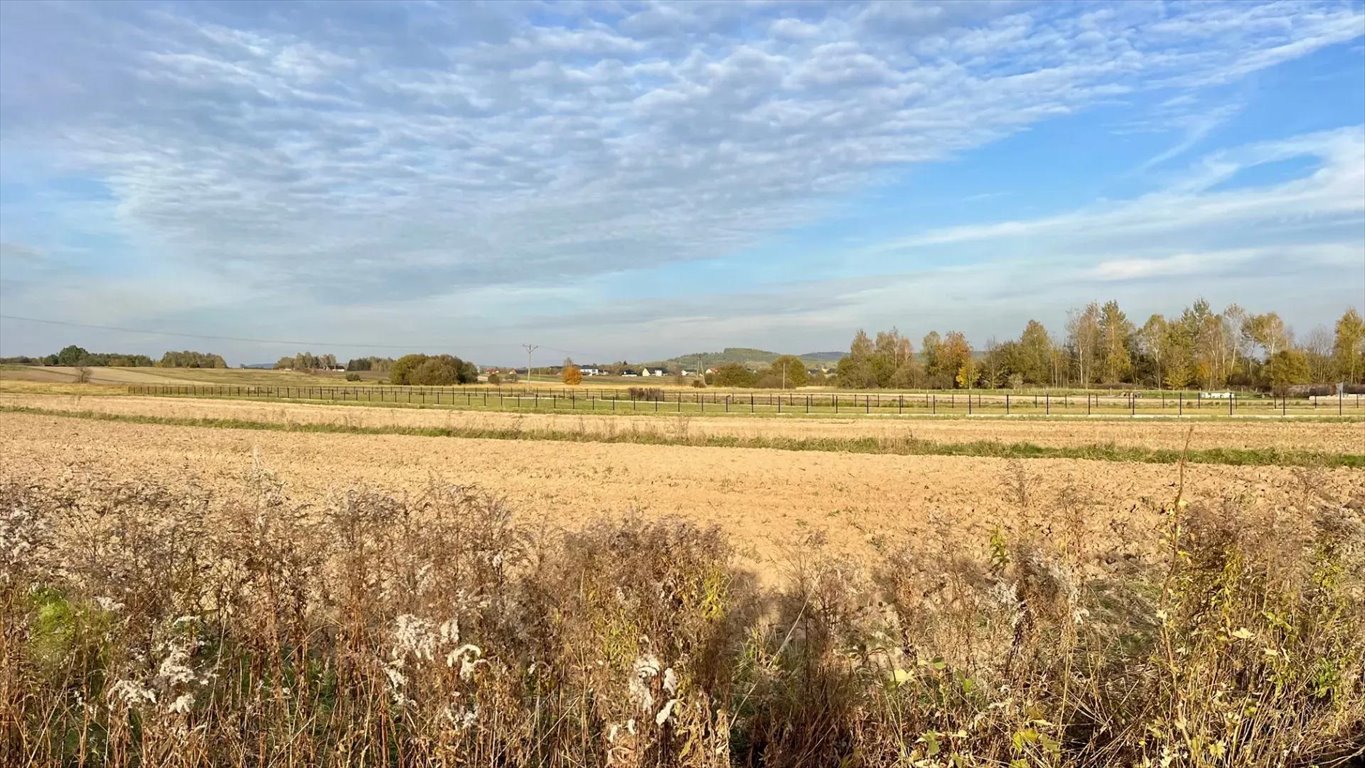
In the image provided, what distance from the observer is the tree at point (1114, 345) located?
10131cm

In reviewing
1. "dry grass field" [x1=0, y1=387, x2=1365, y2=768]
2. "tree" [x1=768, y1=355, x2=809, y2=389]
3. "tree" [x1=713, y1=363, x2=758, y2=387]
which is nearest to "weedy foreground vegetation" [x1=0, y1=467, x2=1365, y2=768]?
"dry grass field" [x1=0, y1=387, x2=1365, y2=768]

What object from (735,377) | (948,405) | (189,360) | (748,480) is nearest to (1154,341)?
(948,405)

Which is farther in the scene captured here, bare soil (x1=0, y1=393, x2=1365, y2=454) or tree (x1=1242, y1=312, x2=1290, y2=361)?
tree (x1=1242, y1=312, x2=1290, y2=361)

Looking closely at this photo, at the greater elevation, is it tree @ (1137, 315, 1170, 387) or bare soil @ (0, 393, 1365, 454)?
tree @ (1137, 315, 1170, 387)

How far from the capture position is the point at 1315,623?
225 inches

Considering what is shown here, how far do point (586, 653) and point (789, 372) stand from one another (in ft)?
411

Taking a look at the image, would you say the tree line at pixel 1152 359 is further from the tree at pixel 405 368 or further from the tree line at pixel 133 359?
the tree line at pixel 133 359

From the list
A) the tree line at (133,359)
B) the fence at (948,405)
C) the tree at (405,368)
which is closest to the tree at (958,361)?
the fence at (948,405)

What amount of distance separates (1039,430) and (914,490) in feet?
70.5


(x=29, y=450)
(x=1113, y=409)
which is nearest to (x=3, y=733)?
(x=29, y=450)

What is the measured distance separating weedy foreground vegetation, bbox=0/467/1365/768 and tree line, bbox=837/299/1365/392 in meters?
97.5

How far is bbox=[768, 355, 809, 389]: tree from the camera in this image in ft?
412

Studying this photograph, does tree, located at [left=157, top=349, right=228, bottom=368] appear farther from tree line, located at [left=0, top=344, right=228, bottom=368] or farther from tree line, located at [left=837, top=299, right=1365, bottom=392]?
tree line, located at [left=837, top=299, right=1365, bottom=392]

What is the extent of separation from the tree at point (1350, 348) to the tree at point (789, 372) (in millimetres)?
68399
